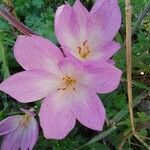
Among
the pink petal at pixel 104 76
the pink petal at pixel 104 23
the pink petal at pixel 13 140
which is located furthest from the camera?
the pink petal at pixel 13 140

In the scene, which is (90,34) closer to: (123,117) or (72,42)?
(72,42)

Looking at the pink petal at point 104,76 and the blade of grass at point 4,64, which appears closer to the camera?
the pink petal at point 104,76

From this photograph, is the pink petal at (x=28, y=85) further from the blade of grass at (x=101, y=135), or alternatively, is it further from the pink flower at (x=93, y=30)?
the blade of grass at (x=101, y=135)

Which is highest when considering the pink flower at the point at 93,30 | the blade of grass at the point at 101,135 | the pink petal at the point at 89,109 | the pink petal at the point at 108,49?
the pink flower at the point at 93,30

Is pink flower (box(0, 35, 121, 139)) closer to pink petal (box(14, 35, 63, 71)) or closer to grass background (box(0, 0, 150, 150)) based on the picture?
pink petal (box(14, 35, 63, 71))

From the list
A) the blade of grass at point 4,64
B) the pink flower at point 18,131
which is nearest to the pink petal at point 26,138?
the pink flower at point 18,131

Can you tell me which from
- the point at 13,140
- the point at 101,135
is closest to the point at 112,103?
the point at 101,135

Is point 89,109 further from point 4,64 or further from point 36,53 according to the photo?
point 4,64

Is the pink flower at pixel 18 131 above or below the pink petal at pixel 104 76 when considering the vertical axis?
below
